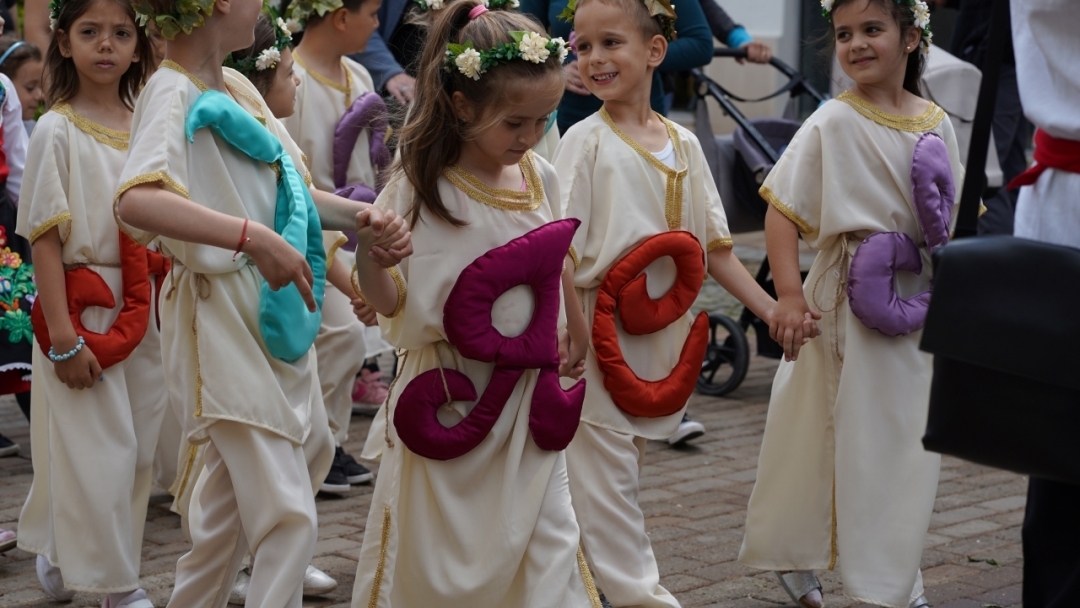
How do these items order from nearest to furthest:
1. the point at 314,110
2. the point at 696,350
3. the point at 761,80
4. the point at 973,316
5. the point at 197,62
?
the point at 973,316 → the point at 197,62 → the point at 696,350 → the point at 314,110 → the point at 761,80

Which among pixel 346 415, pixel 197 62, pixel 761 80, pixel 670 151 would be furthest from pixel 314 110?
pixel 761 80

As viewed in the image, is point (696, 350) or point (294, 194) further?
point (696, 350)

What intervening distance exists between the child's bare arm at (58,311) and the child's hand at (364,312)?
0.91 meters

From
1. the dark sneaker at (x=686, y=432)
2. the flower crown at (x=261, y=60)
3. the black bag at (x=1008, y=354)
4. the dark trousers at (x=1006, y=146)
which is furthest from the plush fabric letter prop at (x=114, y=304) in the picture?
the dark trousers at (x=1006, y=146)

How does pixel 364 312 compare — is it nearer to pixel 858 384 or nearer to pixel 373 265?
pixel 373 265

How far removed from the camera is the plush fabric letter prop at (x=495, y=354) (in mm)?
3363

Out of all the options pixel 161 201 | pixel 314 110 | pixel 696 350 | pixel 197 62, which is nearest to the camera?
pixel 161 201

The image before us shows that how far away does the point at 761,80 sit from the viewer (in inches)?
622

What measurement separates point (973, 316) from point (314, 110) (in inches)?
149

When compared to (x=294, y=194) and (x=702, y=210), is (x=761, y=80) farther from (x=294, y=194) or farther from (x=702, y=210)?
(x=294, y=194)

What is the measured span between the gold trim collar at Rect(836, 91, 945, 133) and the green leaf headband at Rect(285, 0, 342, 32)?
250 centimetres

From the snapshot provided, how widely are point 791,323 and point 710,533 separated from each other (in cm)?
131

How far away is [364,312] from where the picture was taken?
→ 148 inches

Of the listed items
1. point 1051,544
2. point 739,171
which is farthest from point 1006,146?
point 1051,544
